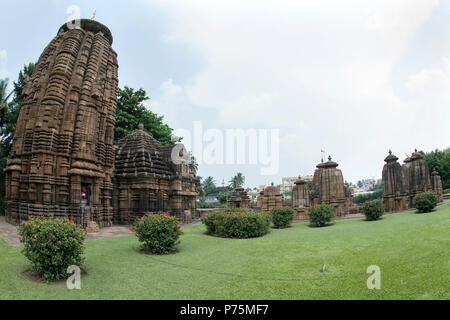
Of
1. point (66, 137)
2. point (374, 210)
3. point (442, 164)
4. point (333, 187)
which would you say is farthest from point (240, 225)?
point (442, 164)

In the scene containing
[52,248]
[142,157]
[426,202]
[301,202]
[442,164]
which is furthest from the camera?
[442,164]

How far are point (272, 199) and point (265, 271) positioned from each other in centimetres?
1393

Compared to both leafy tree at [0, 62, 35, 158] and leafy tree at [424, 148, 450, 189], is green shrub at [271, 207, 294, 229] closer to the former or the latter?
leafy tree at [0, 62, 35, 158]

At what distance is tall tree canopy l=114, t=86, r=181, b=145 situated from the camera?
27117mm

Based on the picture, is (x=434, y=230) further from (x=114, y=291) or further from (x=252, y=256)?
(x=114, y=291)

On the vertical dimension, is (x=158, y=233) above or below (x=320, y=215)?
above

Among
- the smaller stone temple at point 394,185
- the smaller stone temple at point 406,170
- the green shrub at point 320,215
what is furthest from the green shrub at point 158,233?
the smaller stone temple at point 406,170

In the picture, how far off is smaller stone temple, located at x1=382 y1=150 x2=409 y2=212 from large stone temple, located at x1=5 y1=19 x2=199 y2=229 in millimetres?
14522

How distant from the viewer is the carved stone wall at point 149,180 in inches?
627

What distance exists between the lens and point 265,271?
6.18 metres

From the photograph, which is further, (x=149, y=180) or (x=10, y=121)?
(x=10, y=121)

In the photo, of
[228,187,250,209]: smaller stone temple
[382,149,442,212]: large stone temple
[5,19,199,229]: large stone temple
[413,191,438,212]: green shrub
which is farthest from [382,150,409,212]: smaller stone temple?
[5,19,199,229]: large stone temple

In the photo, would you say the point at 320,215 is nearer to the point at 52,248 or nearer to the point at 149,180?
the point at 149,180
